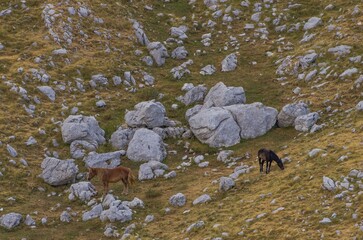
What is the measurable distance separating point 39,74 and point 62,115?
527 cm

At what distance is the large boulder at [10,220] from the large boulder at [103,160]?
23.3 feet

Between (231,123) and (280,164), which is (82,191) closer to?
(280,164)

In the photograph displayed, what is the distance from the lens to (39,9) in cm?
5269

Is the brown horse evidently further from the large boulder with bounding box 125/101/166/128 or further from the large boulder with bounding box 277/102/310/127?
the large boulder with bounding box 277/102/310/127

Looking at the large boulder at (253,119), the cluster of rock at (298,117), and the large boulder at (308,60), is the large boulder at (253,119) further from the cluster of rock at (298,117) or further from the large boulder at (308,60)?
the large boulder at (308,60)

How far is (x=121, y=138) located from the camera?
3912cm

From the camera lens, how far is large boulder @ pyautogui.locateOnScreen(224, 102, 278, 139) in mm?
38750

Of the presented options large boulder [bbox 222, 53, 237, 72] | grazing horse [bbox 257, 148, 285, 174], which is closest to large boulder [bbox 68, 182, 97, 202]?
grazing horse [bbox 257, 148, 285, 174]

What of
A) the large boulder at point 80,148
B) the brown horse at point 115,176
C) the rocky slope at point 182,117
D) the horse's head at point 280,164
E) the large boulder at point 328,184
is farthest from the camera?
the large boulder at point 80,148

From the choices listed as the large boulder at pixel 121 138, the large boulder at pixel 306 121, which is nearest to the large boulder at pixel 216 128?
the large boulder at pixel 306 121

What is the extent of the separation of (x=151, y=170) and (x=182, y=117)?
787 cm

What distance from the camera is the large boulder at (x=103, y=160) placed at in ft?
120

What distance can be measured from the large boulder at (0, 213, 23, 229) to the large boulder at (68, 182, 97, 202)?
3420 millimetres

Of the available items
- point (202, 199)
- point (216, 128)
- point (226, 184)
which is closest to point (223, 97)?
point (216, 128)
